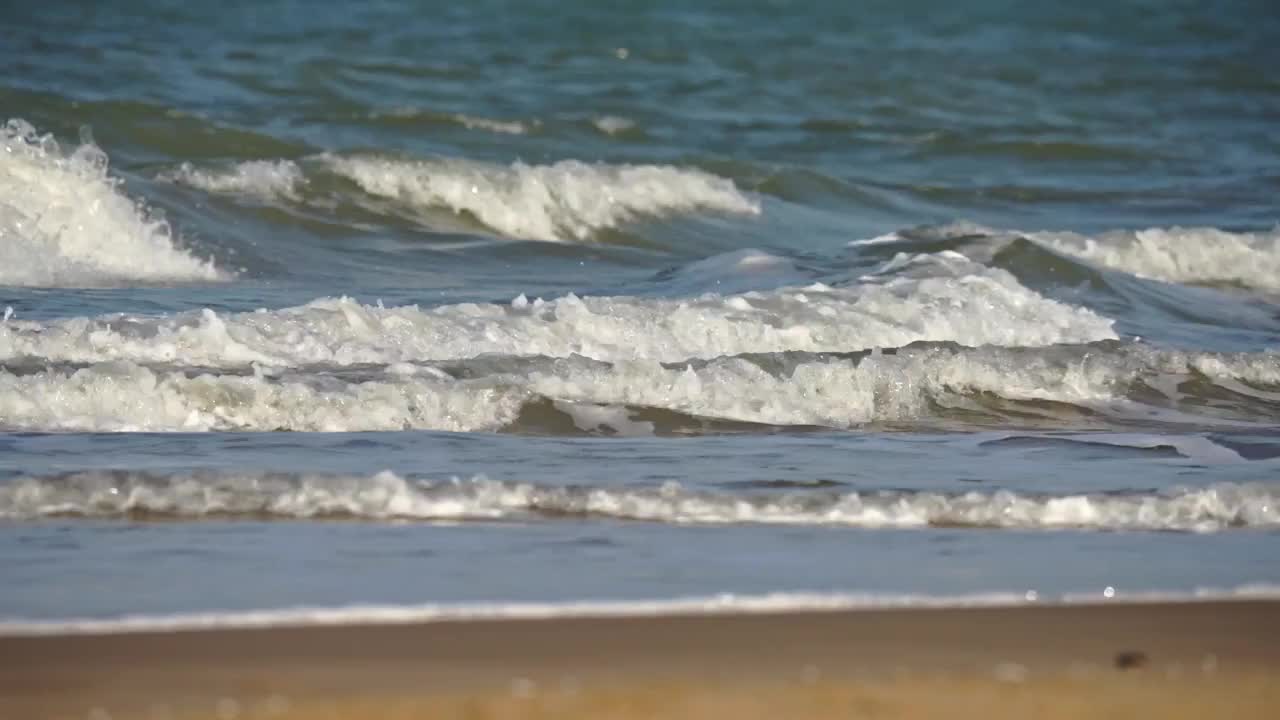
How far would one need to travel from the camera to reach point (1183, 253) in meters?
10.5

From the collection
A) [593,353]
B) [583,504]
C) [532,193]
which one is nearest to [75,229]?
[532,193]

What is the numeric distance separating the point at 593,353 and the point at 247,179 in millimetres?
4674

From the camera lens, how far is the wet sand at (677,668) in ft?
9.29

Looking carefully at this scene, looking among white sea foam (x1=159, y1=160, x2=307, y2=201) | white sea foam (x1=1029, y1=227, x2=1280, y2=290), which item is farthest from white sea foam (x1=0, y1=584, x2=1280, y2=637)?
white sea foam (x1=159, y1=160, x2=307, y2=201)

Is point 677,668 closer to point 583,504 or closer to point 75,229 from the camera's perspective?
point 583,504

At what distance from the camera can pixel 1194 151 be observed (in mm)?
16016

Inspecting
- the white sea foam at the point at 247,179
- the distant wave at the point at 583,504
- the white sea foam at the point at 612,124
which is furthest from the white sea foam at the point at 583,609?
the white sea foam at the point at 612,124

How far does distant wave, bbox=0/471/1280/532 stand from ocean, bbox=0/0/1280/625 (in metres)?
0.01

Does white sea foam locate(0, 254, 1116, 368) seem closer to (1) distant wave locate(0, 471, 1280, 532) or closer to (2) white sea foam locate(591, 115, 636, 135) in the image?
(1) distant wave locate(0, 471, 1280, 532)

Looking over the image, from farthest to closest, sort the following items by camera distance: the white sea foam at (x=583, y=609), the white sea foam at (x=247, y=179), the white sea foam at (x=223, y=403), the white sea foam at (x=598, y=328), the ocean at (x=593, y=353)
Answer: the white sea foam at (x=247, y=179) < the white sea foam at (x=598, y=328) < the white sea foam at (x=223, y=403) < the ocean at (x=593, y=353) < the white sea foam at (x=583, y=609)

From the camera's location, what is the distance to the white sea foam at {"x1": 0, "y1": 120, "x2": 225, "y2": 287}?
8.03 metres

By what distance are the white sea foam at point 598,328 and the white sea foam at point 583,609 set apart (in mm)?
2655

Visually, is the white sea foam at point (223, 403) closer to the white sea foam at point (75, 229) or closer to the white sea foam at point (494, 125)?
the white sea foam at point (75, 229)

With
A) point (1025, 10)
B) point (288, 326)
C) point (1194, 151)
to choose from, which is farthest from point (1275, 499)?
point (1025, 10)
